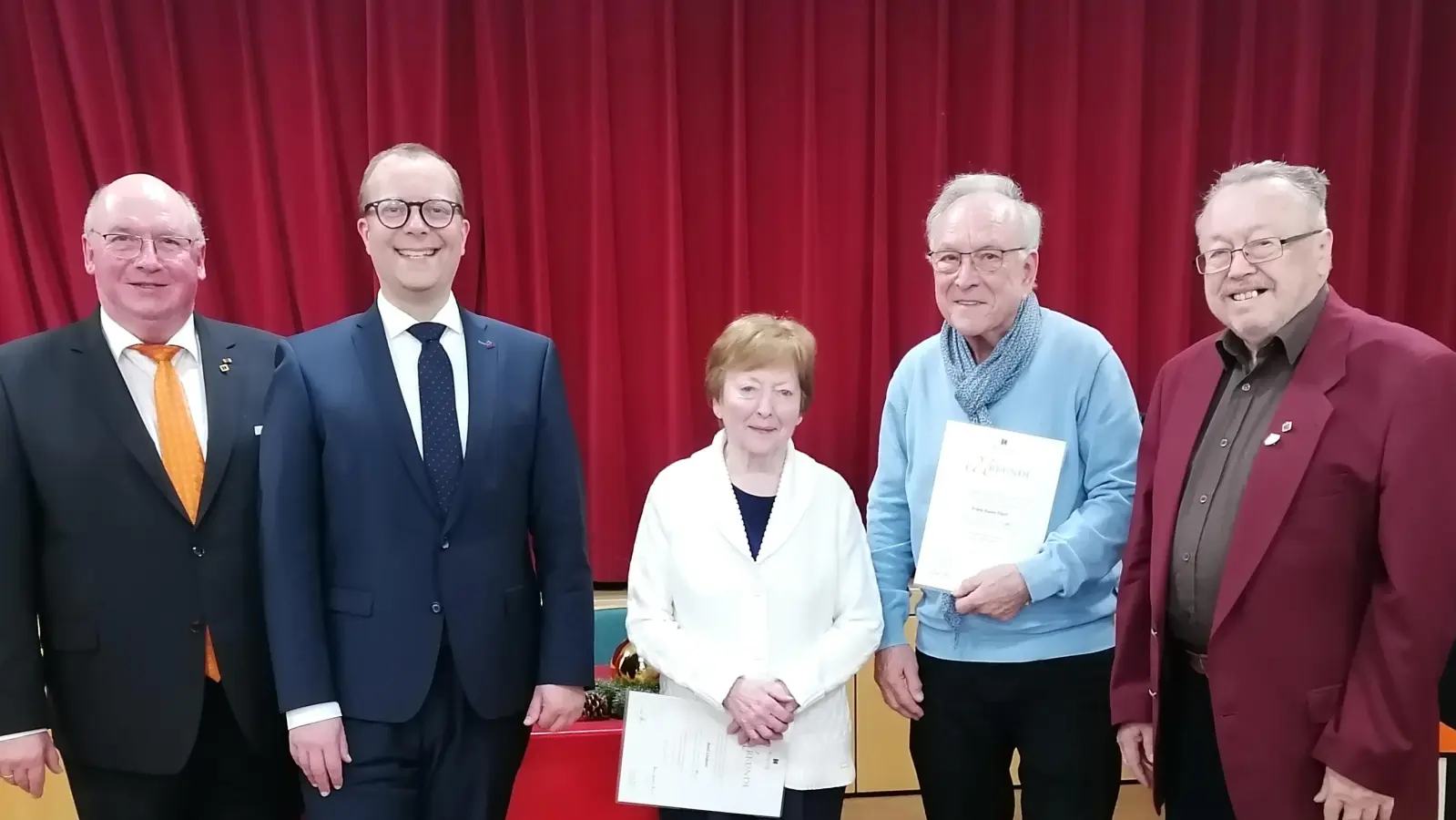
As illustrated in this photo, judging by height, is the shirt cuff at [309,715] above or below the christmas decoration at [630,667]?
above

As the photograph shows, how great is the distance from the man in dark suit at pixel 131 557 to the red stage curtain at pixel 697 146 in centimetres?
128

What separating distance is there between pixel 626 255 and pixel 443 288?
143cm

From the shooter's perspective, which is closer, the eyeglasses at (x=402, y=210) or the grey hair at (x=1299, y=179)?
the grey hair at (x=1299, y=179)

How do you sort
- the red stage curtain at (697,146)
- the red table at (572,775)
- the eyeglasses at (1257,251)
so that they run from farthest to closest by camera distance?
the red stage curtain at (697,146) < the red table at (572,775) < the eyeglasses at (1257,251)

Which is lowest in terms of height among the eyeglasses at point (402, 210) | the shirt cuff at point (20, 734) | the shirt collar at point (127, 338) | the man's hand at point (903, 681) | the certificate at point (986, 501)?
the man's hand at point (903, 681)

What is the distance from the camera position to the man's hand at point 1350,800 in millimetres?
1309

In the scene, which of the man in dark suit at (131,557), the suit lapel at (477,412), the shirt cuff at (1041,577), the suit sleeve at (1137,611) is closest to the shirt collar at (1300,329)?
the suit sleeve at (1137,611)

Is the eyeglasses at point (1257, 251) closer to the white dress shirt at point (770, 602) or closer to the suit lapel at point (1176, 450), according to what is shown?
the suit lapel at point (1176, 450)

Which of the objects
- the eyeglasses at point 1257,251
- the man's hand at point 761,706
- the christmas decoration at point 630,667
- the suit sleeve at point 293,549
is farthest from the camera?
the christmas decoration at point 630,667

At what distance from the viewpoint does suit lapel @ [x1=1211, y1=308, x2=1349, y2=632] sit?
52.2 inches

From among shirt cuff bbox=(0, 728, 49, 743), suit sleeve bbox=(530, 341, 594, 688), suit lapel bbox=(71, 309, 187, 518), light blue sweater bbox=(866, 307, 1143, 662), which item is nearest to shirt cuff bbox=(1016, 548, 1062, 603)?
light blue sweater bbox=(866, 307, 1143, 662)

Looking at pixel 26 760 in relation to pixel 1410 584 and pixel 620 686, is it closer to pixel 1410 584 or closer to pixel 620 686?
pixel 620 686

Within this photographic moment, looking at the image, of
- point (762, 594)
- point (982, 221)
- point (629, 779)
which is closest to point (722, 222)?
point (982, 221)

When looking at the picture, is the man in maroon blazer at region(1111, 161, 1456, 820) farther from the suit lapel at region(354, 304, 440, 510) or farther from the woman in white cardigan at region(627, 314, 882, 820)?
the suit lapel at region(354, 304, 440, 510)
